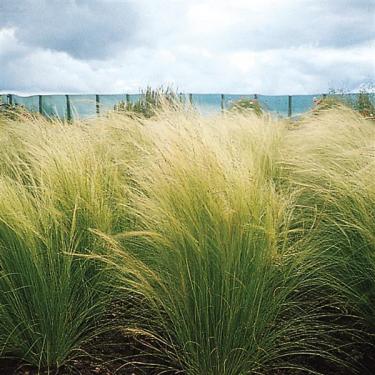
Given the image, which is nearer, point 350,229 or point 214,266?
point 214,266

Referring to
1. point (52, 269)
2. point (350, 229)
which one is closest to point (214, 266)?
point (52, 269)

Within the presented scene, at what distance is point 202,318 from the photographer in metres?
2.46

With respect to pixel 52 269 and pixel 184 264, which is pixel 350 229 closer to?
pixel 184 264

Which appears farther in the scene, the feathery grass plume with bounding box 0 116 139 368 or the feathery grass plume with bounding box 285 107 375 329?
the feathery grass plume with bounding box 285 107 375 329

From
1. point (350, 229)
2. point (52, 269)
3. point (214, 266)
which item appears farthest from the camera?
point (350, 229)

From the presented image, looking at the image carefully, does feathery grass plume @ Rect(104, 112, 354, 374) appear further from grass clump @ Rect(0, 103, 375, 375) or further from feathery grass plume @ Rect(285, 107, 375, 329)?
feathery grass plume @ Rect(285, 107, 375, 329)

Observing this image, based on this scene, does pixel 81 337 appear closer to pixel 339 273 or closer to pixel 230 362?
pixel 230 362

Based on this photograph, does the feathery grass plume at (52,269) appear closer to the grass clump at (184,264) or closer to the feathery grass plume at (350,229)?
the grass clump at (184,264)

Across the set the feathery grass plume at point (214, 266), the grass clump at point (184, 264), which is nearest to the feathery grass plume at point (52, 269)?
the grass clump at point (184, 264)

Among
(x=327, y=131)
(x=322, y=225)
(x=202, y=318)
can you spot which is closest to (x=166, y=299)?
(x=202, y=318)

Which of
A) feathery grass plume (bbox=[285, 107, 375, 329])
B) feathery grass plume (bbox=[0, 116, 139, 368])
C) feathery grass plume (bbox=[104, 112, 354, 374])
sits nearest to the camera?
feathery grass plume (bbox=[104, 112, 354, 374])

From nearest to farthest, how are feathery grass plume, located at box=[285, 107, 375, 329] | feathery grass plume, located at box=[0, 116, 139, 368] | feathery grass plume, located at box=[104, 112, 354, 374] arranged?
feathery grass plume, located at box=[104, 112, 354, 374] → feathery grass plume, located at box=[0, 116, 139, 368] → feathery grass plume, located at box=[285, 107, 375, 329]

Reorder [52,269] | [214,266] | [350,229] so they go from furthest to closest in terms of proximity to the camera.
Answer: [350,229] < [52,269] < [214,266]

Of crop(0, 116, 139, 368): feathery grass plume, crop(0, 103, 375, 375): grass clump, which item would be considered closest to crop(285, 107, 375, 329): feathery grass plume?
crop(0, 103, 375, 375): grass clump
